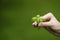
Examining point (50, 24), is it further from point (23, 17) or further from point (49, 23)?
point (23, 17)

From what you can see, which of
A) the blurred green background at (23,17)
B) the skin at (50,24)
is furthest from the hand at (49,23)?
the blurred green background at (23,17)

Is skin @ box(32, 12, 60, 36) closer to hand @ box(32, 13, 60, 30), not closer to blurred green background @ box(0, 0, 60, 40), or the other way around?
hand @ box(32, 13, 60, 30)

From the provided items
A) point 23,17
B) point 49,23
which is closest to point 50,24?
point 49,23

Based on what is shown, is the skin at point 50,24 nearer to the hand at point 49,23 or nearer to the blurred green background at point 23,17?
the hand at point 49,23

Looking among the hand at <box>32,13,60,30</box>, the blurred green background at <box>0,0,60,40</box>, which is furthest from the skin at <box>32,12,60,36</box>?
the blurred green background at <box>0,0,60,40</box>

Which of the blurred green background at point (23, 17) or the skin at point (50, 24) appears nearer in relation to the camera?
the skin at point (50, 24)

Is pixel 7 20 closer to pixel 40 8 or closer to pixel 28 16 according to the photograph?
pixel 28 16

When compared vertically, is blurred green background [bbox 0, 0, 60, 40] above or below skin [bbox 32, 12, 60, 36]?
above

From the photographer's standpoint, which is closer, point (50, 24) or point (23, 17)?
point (50, 24)

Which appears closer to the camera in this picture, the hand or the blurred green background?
the hand
